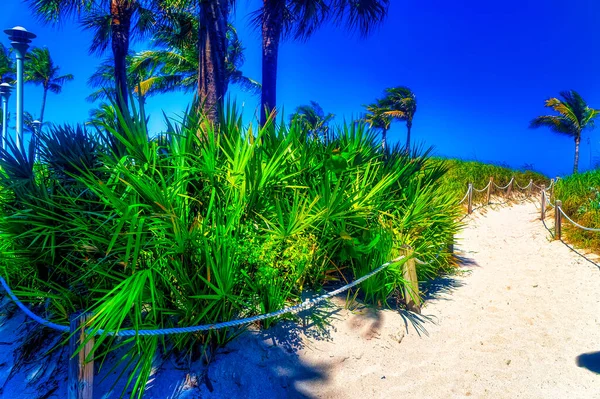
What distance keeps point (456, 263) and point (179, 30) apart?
12663 mm

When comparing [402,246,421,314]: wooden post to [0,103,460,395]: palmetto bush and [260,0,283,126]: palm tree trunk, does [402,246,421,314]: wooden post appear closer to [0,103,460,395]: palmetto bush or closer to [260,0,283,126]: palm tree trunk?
[0,103,460,395]: palmetto bush

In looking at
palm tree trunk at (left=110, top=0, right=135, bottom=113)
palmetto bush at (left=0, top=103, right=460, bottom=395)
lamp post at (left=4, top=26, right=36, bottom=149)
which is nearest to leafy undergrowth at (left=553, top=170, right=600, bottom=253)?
palmetto bush at (left=0, top=103, right=460, bottom=395)

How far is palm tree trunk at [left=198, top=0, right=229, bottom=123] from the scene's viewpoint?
628 cm

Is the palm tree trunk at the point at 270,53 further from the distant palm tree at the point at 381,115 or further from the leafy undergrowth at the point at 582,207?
the distant palm tree at the point at 381,115

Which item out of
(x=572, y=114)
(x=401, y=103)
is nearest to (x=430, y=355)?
(x=572, y=114)

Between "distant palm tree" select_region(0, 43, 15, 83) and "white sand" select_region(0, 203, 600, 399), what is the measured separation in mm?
36789

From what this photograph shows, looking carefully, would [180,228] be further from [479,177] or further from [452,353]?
[479,177]

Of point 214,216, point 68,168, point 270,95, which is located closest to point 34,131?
point 68,168

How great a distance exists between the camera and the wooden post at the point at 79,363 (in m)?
2.05

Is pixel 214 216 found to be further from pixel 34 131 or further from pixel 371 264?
pixel 34 131

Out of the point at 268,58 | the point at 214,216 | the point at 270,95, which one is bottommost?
the point at 214,216

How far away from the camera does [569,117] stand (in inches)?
1144

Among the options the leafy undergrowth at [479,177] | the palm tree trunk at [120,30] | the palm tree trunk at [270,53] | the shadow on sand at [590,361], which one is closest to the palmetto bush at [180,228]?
the shadow on sand at [590,361]

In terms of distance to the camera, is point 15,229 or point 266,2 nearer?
point 15,229
